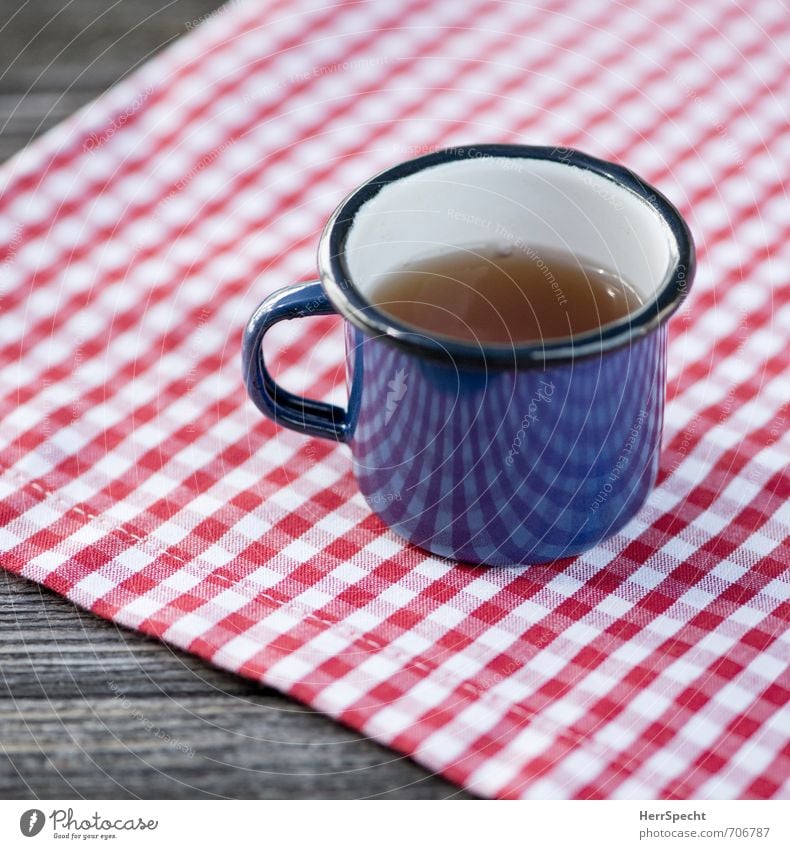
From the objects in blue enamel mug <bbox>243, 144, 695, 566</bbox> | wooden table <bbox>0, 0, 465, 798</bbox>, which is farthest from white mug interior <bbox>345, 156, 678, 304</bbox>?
wooden table <bbox>0, 0, 465, 798</bbox>

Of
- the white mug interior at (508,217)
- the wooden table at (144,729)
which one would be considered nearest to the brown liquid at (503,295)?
the white mug interior at (508,217)

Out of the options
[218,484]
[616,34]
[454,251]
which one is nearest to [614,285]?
[454,251]

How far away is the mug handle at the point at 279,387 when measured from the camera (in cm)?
41

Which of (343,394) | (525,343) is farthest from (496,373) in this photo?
(343,394)

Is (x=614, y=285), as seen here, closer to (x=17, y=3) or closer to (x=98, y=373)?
(x=98, y=373)

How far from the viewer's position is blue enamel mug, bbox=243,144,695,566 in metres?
0.37

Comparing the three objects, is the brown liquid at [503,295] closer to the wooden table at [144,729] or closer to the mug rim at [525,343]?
the mug rim at [525,343]

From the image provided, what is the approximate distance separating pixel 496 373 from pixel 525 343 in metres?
0.01

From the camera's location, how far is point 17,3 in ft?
2.25

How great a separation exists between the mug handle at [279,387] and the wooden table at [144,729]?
0.29 ft

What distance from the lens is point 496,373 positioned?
0.36 metres

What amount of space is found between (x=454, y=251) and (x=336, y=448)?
0.09 m

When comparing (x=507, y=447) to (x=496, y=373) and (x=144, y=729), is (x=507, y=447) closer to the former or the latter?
(x=496, y=373)

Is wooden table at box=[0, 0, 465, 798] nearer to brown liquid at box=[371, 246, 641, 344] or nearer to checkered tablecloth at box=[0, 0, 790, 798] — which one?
checkered tablecloth at box=[0, 0, 790, 798]
